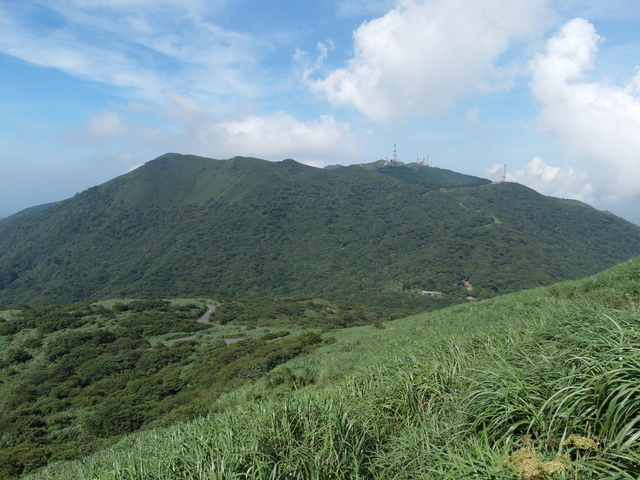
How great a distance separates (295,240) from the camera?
118000mm

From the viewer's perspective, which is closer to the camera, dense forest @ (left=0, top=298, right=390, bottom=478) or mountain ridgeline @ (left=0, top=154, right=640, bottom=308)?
dense forest @ (left=0, top=298, right=390, bottom=478)

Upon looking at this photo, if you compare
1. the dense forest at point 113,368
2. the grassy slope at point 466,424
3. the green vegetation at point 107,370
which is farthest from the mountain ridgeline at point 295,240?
the grassy slope at point 466,424

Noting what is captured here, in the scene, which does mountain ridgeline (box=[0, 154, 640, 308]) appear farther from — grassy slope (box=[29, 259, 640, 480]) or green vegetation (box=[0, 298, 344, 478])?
grassy slope (box=[29, 259, 640, 480])

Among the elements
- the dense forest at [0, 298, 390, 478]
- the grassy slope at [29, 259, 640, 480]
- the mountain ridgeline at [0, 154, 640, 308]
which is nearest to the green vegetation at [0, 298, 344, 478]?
the dense forest at [0, 298, 390, 478]

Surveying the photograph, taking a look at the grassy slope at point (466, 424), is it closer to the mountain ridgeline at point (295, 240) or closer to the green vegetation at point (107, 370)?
the green vegetation at point (107, 370)

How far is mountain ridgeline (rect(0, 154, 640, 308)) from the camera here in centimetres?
8631

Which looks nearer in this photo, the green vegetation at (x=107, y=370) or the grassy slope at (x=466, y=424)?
the grassy slope at (x=466, y=424)

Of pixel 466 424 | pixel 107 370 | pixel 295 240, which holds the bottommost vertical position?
pixel 107 370

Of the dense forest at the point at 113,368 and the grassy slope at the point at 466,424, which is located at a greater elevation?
the grassy slope at the point at 466,424

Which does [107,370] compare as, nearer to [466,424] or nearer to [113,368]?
[113,368]

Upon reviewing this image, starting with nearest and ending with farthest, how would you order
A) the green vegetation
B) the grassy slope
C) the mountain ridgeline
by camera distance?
the grassy slope, the green vegetation, the mountain ridgeline

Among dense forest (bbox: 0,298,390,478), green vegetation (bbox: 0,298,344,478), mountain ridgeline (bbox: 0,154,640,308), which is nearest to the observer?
dense forest (bbox: 0,298,390,478)

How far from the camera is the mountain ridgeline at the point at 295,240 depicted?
86.3 m

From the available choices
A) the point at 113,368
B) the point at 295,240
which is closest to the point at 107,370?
the point at 113,368
